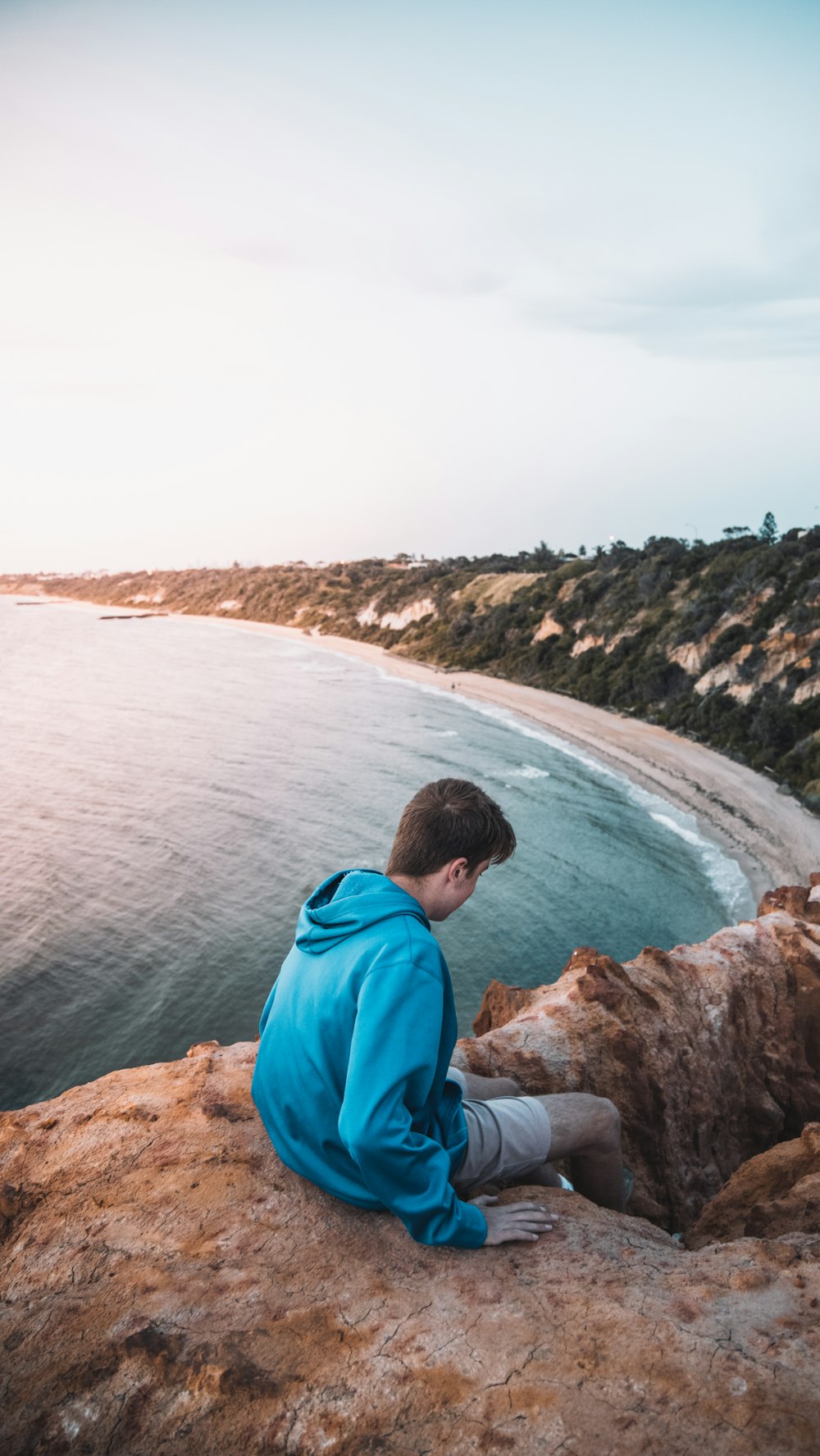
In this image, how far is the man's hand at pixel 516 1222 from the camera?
326 cm

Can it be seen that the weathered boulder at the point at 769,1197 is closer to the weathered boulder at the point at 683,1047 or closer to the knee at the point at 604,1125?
the weathered boulder at the point at 683,1047

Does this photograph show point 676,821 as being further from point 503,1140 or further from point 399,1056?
point 399,1056

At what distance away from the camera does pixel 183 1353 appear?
277 centimetres

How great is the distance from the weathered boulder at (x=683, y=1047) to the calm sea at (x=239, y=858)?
33.0 ft

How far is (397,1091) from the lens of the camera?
2.77 meters

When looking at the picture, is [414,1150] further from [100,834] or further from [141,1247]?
[100,834]

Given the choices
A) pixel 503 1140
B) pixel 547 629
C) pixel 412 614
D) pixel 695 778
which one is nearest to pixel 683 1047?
pixel 503 1140

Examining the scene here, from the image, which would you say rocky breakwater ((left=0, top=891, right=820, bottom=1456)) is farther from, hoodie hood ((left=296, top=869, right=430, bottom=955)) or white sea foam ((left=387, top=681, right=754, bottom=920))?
white sea foam ((left=387, top=681, right=754, bottom=920))

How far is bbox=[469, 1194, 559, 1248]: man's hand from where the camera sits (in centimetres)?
326

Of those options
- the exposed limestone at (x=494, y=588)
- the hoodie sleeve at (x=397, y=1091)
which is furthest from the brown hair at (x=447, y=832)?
the exposed limestone at (x=494, y=588)

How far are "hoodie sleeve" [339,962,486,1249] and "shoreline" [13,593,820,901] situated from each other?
2381 centimetres

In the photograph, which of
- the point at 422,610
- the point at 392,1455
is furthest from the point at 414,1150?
the point at 422,610

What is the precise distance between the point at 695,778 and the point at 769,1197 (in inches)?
1261

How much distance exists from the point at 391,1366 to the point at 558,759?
122 feet
